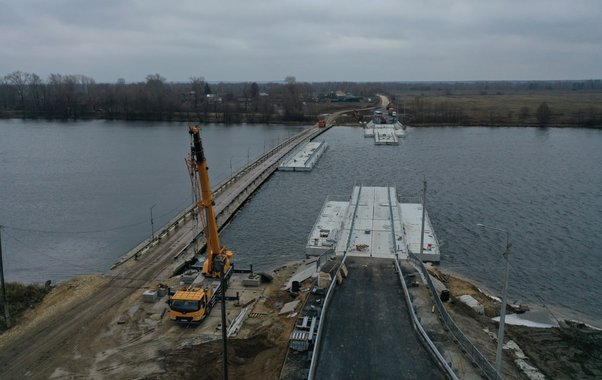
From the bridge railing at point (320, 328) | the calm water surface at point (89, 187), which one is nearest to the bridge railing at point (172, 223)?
the calm water surface at point (89, 187)

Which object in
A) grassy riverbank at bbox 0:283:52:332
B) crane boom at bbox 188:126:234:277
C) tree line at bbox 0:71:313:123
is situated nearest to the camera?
crane boom at bbox 188:126:234:277

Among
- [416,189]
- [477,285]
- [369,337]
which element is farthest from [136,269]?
[416,189]

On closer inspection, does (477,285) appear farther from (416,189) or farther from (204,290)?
(416,189)

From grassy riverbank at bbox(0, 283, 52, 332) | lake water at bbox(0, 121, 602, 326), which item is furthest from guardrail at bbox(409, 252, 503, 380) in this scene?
grassy riverbank at bbox(0, 283, 52, 332)

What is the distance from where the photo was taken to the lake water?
35.2m

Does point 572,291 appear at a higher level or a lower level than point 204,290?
lower

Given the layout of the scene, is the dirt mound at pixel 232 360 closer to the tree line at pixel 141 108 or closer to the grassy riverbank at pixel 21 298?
the grassy riverbank at pixel 21 298

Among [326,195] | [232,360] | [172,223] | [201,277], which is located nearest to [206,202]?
[201,277]

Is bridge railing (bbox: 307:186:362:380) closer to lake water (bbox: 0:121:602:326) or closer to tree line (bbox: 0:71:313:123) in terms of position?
lake water (bbox: 0:121:602:326)

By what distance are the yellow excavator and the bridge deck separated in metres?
6.09

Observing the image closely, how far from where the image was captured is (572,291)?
31422mm

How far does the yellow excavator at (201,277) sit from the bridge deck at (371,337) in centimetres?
609

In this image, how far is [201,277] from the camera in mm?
28297

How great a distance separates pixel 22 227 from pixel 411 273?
3558cm
